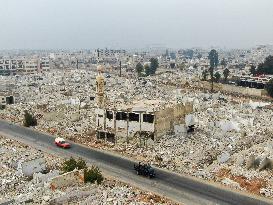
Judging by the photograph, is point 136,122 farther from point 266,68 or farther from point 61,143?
point 266,68

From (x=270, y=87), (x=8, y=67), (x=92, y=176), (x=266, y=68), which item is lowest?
(x=8, y=67)

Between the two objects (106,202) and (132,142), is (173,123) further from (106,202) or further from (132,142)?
(106,202)

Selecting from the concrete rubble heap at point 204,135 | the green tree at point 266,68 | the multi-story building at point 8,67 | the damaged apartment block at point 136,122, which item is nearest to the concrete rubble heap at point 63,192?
the concrete rubble heap at point 204,135

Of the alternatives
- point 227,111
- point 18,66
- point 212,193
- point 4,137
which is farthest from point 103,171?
point 18,66

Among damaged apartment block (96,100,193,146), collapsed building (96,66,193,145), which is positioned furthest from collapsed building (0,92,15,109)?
damaged apartment block (96,100,193,146)

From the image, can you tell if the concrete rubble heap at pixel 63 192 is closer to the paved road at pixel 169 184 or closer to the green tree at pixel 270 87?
the paved road at pixel 169 184

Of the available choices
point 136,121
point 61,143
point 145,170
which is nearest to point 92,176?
point 145,170

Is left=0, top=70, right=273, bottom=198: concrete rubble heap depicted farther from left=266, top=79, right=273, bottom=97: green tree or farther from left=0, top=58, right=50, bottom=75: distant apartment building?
left=0, top=58, right=50, bottom=75: distant apartment building

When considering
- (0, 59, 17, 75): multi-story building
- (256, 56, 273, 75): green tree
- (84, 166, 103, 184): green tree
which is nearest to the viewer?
(84, 166, 103, 184): green tree
